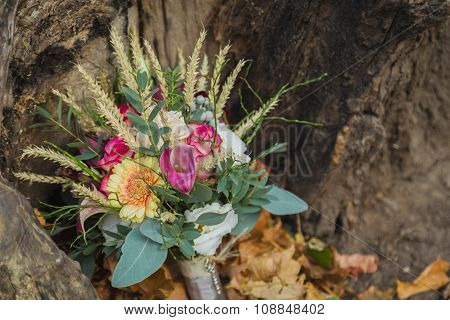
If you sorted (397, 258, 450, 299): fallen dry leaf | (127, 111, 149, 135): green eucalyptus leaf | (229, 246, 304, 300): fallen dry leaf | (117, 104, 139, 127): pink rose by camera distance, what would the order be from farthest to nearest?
(397, 258, 450, 299): fallen dry leaf, (229, 246, 304, 300): fallen dry leaf, (117, 104, 139, 127): pink rose, (127, 111, 149, 135): green eucalyptus leaf

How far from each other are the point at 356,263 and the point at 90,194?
944 mm

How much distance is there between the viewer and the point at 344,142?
1659 mm

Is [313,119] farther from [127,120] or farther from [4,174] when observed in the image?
[4,174]

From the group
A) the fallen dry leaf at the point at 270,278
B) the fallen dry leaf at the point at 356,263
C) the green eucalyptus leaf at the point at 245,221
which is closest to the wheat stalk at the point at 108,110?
the green eucalyptus leaf at the point at 245,221

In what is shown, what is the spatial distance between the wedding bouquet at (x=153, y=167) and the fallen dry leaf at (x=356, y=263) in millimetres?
554

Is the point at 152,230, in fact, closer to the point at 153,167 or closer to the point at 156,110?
the point at 153,167

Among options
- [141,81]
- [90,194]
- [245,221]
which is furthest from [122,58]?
[245,221]

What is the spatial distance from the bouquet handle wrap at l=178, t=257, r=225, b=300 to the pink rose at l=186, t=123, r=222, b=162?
33 centimetres

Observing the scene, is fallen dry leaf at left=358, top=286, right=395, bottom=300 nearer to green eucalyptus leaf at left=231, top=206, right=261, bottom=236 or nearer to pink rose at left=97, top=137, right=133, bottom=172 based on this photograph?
green eucalyptus leaf at left=231, top=206, right=261, bottom=236

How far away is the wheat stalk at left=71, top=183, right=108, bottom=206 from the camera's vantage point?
116cm

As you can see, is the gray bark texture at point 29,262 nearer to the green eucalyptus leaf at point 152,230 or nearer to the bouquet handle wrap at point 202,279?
the green eucalyptus leaf at point 152,230

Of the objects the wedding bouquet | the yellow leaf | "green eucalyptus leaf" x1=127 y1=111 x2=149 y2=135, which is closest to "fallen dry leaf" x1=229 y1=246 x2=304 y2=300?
the yellow leaf

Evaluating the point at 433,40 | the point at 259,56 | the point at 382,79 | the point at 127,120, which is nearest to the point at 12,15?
the point at 127,120

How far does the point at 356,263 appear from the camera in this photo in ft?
5.91
